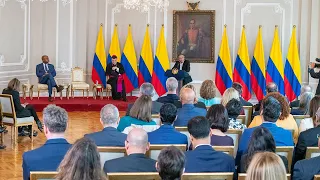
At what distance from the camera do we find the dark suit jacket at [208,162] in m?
4.02

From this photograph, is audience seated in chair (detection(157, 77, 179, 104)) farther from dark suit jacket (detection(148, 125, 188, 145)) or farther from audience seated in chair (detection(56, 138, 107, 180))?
audience seated in chair (detection(56, 138, 107, 180))

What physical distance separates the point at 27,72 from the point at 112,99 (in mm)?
2467

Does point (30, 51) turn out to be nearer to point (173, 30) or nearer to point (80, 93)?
point (80, 93)

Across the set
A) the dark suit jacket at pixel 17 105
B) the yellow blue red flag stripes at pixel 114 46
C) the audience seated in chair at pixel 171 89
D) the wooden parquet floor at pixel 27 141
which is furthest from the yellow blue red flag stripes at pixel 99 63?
the audience seated in chair at pixel 171 89

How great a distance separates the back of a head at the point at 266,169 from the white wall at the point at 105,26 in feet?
40.1

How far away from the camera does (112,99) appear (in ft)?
48.0

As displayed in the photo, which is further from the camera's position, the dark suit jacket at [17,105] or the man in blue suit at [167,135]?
the dark suit jacket at [17,105]

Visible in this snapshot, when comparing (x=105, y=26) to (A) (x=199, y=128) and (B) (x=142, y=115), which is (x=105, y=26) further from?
(A) (x=199, y=128)

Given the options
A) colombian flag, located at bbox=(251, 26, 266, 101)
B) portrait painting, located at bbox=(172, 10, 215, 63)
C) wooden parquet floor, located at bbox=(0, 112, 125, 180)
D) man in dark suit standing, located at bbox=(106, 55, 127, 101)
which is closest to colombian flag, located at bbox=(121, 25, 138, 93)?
man in dark suit standing, located at bbox=(106, 55, 127, 101)

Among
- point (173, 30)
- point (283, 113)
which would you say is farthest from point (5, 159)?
point (173, 30)

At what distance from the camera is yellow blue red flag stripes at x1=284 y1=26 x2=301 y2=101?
1439cm

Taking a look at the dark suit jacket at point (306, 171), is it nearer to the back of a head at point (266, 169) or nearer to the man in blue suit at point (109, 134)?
the back of a head at point (266, 169)

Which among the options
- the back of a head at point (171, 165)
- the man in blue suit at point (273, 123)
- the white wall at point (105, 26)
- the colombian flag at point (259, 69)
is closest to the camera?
the back of a head at point (171, 165)

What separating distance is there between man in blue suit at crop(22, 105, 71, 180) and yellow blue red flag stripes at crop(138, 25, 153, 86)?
36.7 feet
